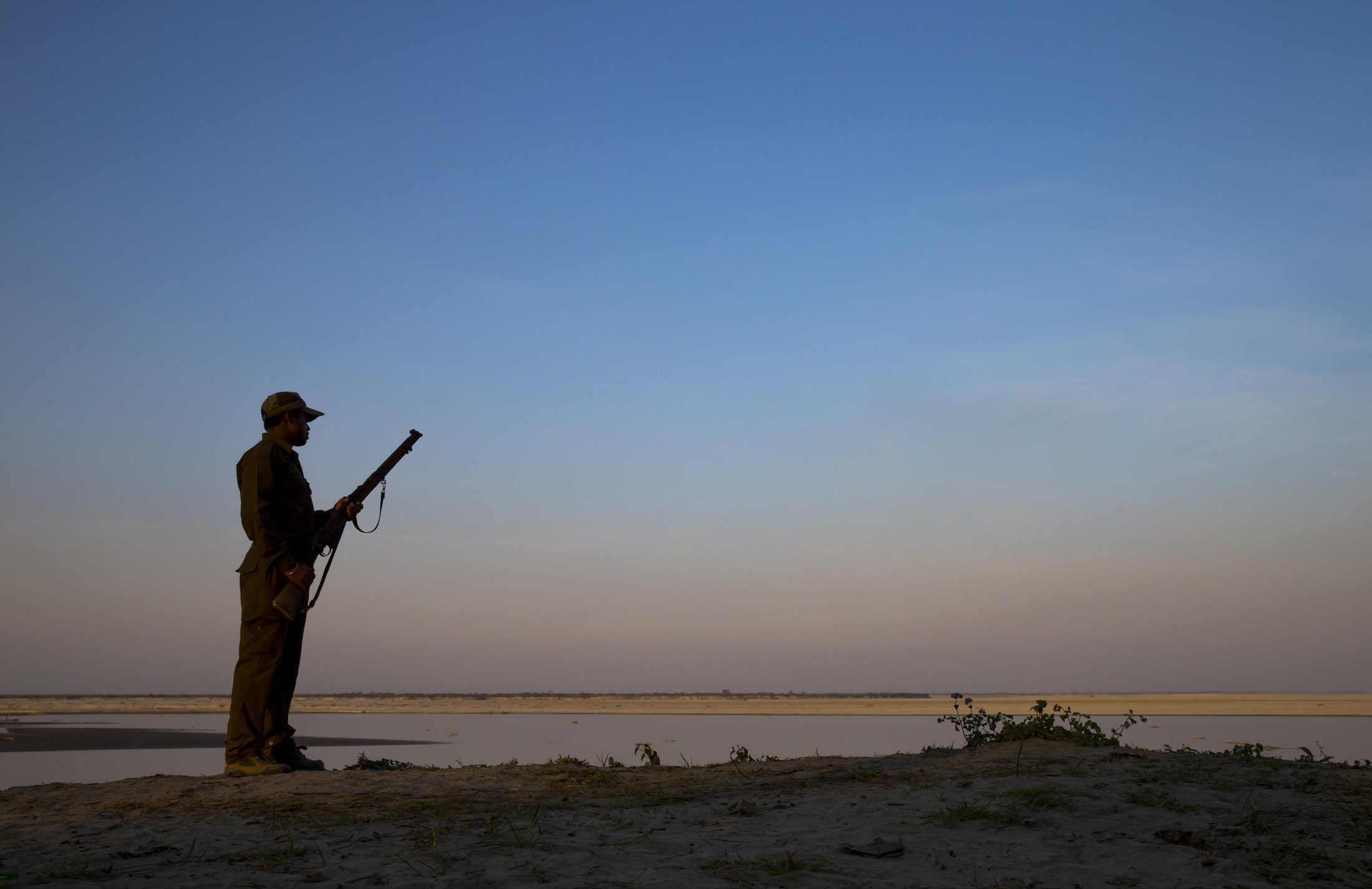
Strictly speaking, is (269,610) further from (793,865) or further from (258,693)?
(793,865)

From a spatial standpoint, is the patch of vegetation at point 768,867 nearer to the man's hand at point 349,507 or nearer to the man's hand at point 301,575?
the man's hand at point 301,575

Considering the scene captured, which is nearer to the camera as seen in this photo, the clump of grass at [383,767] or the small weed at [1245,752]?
the small weed at [1245,752]

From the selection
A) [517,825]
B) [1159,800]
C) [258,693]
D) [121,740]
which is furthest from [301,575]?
[121,740]

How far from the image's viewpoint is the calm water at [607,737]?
46.6 ft

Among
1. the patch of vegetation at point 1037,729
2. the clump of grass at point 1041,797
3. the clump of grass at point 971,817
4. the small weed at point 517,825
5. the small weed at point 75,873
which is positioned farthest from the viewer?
the patch of vegetation at point 1037,729

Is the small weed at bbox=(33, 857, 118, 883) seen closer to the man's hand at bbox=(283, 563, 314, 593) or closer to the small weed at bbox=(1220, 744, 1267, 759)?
the man's hand at bbox=(283, 563, 314, 593)

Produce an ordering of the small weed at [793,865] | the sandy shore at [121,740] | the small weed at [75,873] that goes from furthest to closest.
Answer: the sandy shore at [121,740], the small weed at [793,865], the small weed at [75,873]

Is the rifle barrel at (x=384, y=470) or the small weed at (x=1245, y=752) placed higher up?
the rifle barrel at (x=384, y=470)

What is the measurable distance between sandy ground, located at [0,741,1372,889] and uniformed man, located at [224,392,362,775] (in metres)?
0.50

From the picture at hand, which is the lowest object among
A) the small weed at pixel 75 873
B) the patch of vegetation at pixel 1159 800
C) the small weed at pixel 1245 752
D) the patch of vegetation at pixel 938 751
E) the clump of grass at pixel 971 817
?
the small weed at pixel 75 873

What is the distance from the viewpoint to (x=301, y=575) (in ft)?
24.6

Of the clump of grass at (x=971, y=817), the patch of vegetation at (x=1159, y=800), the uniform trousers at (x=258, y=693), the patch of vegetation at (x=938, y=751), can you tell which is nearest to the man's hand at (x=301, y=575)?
the uniform trousers at (x=258, y=693)

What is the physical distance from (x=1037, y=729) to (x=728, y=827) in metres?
4.15

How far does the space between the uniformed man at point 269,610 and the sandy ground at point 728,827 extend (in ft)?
1.65
